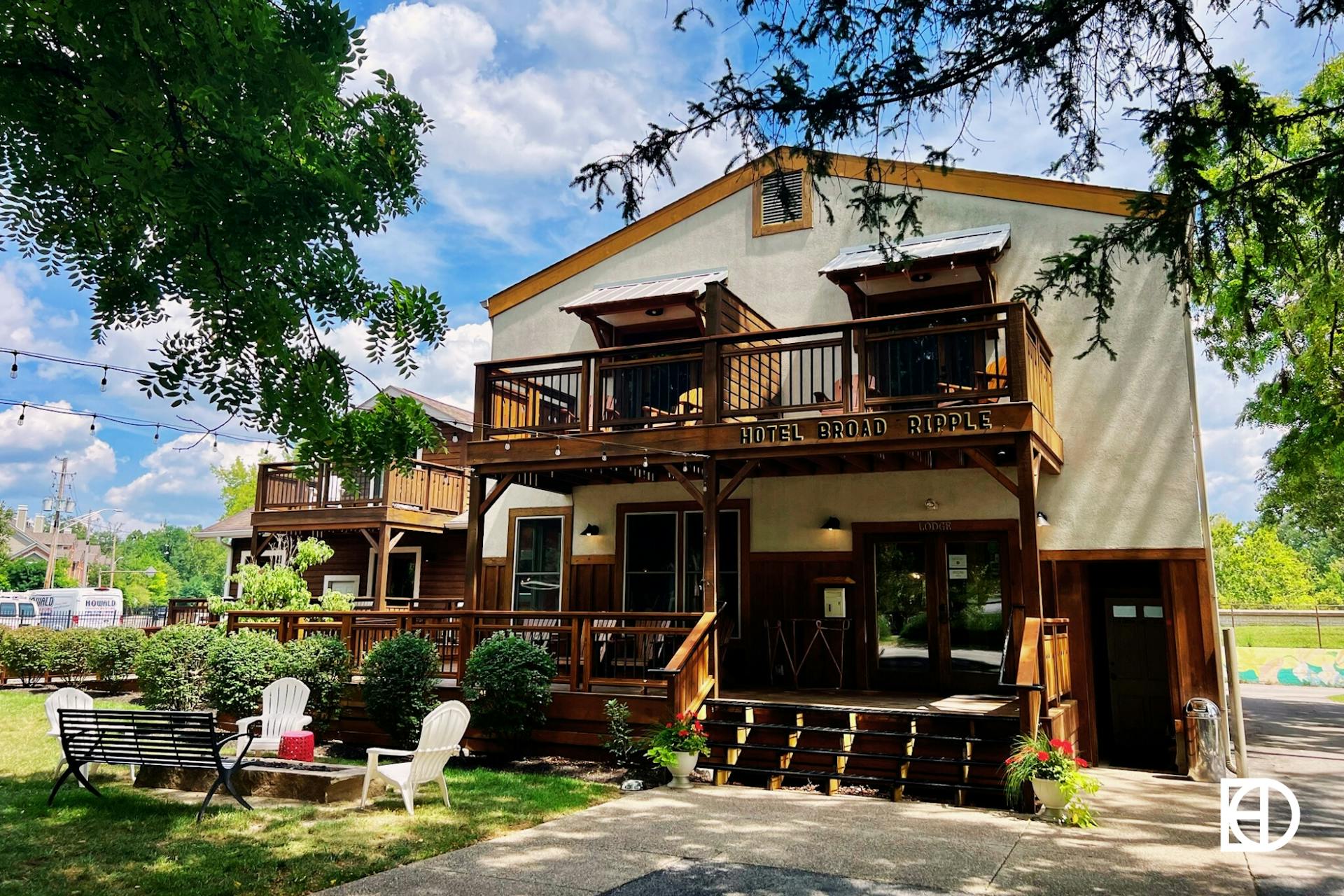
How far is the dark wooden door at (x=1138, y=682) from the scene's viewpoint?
10.9 m

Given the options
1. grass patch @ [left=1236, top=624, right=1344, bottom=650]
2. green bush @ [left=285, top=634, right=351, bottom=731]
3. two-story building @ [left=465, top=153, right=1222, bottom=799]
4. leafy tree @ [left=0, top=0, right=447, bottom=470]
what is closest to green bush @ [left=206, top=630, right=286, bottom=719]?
green bush @ [left=285, top=634, right=351, bottom=731]

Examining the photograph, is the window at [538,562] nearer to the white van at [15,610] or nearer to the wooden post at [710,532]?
the wooden post at [710,532]

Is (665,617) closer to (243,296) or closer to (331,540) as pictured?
(243,296)

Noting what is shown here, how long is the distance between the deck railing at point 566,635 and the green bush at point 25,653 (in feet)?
24.2

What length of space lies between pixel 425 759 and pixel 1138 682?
327 inches

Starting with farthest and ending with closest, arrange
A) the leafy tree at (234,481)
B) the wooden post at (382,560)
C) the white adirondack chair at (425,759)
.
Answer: the leafy tree at (234,481)
the wooden post at (382,560)
the white adirondack chair at (425,759)

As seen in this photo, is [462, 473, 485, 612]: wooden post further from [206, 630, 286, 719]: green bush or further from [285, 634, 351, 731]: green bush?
[206, 630, 286, 719]: green bush

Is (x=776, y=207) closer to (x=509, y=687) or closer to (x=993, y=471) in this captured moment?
(x=993, y=471)

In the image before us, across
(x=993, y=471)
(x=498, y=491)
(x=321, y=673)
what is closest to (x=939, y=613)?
(x=993, y=471)

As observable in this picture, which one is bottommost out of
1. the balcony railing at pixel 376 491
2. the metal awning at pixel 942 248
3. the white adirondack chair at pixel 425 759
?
the white adirondack chair at pixel 425 759

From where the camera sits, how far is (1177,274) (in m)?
5.76

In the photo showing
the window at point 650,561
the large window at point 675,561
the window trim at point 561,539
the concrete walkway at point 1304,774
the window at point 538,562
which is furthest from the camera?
the window at point 538,562

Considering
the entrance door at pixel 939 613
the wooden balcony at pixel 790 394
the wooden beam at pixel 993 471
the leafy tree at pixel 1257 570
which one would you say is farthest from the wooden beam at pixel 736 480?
the leafy tree at pixel 1257 570

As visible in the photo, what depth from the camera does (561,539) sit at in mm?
13750
